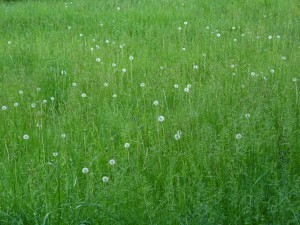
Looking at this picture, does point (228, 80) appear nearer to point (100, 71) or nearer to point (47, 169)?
point (100, 71)

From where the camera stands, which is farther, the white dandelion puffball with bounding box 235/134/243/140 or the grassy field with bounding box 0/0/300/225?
the white dandelion puffball with bounding box 235/134/243/140

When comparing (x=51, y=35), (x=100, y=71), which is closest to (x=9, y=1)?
(x=51, y=35)

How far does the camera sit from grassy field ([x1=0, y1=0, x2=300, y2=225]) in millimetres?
3410

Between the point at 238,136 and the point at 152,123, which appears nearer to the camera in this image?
the point at 238,136

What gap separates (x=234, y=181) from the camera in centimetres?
352

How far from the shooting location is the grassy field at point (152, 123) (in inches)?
134

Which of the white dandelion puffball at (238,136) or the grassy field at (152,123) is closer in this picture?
the grassy field at (152,123)

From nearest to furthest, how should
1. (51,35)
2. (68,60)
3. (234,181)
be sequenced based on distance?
(234,181), (68,60), (51,35)

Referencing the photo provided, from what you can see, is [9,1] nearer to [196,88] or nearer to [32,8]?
[32,8]

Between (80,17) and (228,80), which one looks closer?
(228,80)

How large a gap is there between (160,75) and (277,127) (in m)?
1.77

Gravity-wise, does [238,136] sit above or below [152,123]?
above

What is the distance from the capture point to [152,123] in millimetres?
4734

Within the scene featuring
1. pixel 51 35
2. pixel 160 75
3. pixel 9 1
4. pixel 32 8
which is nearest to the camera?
pixel 160 75
